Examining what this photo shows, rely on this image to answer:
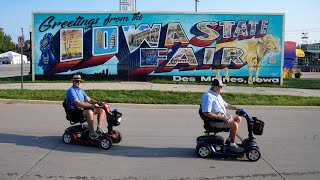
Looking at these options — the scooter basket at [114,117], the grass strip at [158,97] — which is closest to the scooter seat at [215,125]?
the scooter basket at [114,117]

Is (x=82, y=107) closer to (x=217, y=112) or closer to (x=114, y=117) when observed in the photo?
(x=114, y=117)

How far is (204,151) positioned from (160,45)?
1640cm

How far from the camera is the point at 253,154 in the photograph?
6.98 metres

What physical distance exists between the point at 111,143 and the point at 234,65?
54.7 feet

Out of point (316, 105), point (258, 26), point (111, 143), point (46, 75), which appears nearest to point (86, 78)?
point (46, 75)

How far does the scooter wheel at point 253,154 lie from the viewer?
696 centimetres

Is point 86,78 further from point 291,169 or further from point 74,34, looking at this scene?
point 291,169

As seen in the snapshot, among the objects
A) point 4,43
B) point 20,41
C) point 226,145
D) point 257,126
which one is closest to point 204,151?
point 226,145

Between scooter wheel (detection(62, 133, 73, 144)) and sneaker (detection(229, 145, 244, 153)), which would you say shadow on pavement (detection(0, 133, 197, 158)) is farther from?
sneaker (detection(229, 145, 244, 153))

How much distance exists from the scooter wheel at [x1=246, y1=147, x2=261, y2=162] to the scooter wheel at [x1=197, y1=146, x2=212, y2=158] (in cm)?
65

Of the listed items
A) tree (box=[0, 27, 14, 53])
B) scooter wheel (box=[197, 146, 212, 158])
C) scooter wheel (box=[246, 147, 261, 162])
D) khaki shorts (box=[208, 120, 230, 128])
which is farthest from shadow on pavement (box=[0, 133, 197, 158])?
tree (box=[0, 27, 14, 53])

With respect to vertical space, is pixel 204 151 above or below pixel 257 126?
below

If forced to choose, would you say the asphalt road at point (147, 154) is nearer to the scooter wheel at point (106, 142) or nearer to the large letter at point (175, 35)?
the scooter wheel at point (106, 142)

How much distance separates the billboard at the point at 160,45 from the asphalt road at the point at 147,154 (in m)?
11.6
